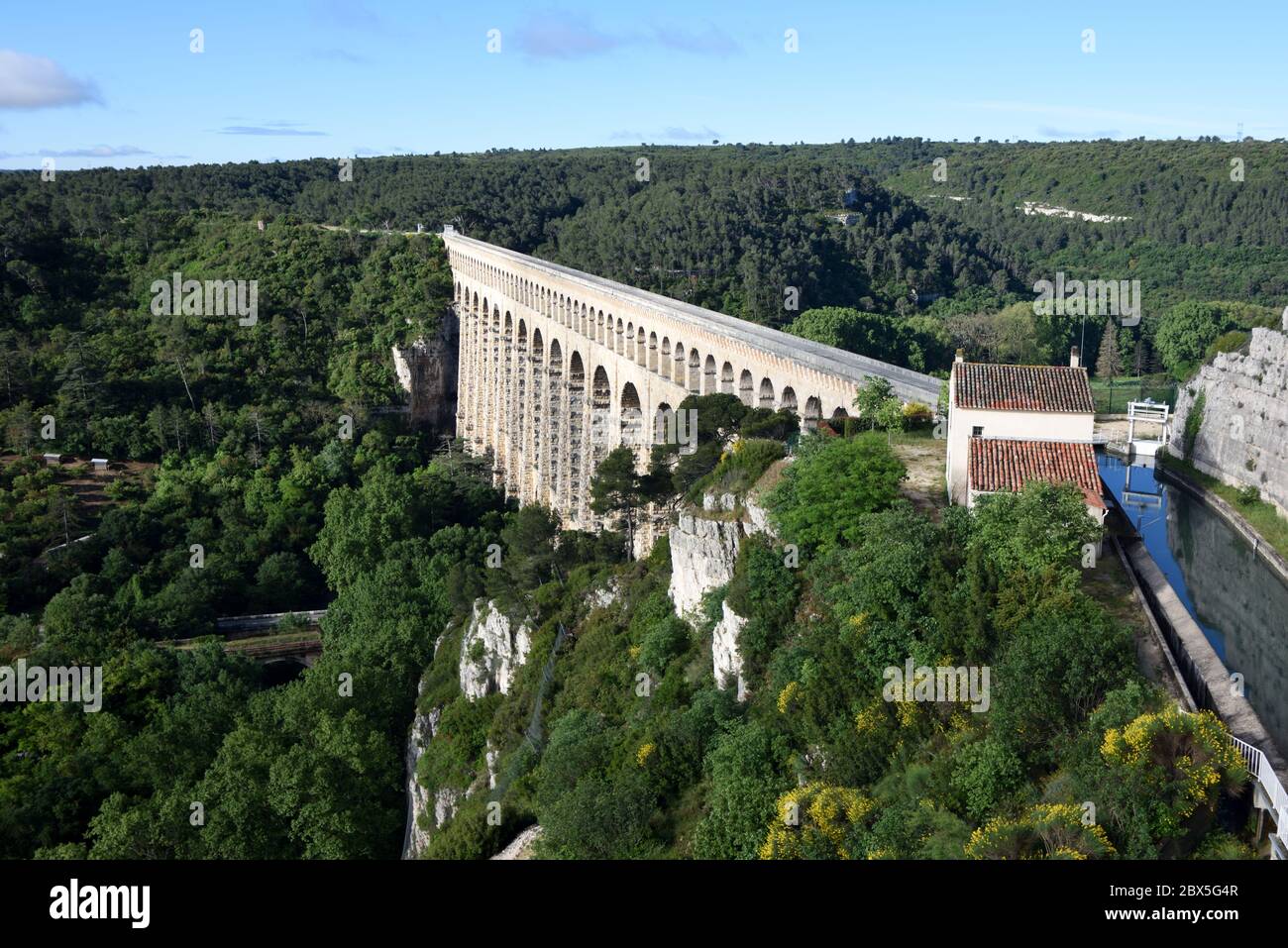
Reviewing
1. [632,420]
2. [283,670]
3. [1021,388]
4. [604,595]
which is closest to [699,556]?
[604,595]

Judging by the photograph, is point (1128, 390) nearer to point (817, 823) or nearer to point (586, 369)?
point (586, 369)

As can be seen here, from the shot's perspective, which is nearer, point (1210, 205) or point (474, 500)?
point (474, 500)

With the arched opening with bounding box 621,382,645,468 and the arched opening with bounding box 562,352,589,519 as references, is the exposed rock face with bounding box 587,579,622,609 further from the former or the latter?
the arched opening with bounding box 562,352,589,519

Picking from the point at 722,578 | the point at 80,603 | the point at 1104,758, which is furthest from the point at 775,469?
the point at 80,603

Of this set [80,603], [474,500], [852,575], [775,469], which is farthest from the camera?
[474,500]

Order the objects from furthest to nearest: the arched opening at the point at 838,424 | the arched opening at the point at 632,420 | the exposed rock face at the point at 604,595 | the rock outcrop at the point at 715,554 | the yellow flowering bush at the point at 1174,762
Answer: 1. the arched opening at the point at 632,420
2. the exposed rock face at the point at 604,595
3. the arched opening at the point at 838,424
4. the rock outcrop at the point at 715,554
5. the yellow flowering bush at the point at 1174,762

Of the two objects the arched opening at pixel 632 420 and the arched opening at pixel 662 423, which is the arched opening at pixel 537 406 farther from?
the arched opening at pixel 662 423

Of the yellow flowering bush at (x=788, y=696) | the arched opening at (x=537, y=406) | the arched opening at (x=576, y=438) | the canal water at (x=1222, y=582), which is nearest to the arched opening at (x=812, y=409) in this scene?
the canal water at (x=1222, y=582)
